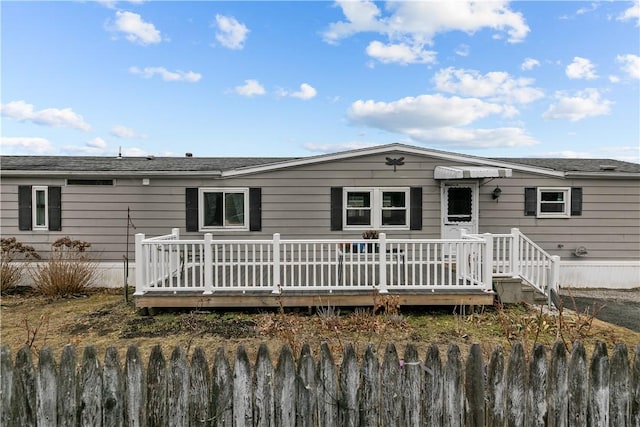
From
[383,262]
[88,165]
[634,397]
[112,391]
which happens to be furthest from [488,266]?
[88,165]

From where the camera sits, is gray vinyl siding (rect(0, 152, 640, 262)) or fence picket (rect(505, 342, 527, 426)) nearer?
fence picket (rect(505, 342, 527, 426))

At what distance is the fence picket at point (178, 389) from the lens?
1.95 metres

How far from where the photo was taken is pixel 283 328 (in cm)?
506

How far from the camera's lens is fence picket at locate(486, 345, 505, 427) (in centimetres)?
195

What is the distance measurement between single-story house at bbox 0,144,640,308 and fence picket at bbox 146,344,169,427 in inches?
284

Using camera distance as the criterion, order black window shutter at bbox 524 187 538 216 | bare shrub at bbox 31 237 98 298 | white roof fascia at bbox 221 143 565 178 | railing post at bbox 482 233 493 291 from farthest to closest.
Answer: black window shutter at bbox 524 187 538 216
white roof fascia at bbox 221 143 565 178
bare shrub at bbox 31 237 98 298
railing post at bbox 482 233 493 291

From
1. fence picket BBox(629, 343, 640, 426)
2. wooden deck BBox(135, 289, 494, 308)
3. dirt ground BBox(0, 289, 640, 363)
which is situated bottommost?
dirt ground BBox(0, 289, 640, 363)

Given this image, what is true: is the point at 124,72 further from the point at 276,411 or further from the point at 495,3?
the point at 276,411

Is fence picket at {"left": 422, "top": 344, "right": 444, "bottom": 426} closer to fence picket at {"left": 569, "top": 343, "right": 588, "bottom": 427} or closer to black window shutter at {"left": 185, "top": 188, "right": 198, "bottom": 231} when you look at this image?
fence picket at {"left": 569, "top": 343, "right": 588, "bottom": 427}

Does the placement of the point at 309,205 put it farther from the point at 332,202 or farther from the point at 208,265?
the point at 208,265

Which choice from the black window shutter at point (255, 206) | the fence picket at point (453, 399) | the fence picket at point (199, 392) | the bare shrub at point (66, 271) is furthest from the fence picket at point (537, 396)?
the bare shrub at point (66, 271)

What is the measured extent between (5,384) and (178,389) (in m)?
0.96

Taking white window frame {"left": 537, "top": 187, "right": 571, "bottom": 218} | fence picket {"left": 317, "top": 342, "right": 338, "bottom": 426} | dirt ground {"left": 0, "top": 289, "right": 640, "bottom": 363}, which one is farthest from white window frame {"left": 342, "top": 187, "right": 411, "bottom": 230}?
fence picket {"left": 317, "top": 342, "right": 338, "bottom": 426}

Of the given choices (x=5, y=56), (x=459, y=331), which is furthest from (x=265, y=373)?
(x=5, y=56)
